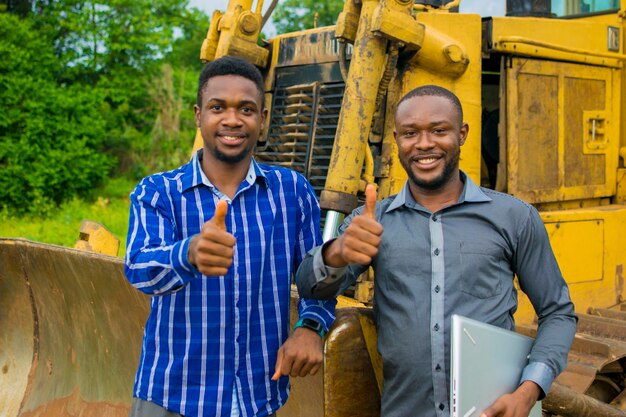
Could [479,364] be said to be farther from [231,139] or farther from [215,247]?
[231,139]

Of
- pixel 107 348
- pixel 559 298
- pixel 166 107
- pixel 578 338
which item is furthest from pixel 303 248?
pixel 166 107

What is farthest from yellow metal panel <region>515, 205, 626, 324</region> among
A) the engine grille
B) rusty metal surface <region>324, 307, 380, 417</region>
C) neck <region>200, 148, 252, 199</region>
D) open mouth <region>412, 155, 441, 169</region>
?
neck <region>200, 148, 252, 199</region>

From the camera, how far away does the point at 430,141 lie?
2285 millimetres

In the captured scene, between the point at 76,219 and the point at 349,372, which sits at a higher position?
the point at 349,372

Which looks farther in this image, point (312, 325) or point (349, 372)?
Result: point (349, 372)

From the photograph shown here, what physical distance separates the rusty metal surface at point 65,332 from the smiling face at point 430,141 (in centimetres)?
204

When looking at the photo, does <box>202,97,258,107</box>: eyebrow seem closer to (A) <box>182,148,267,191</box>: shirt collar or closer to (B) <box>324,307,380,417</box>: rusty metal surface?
(A) <box>182,148,267,191</box>: shirt collar

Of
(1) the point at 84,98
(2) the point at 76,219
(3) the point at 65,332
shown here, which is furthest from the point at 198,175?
(1) the point at 84,98

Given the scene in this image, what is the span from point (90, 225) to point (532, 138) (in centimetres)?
261

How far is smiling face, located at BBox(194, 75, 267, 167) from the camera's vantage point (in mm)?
2244

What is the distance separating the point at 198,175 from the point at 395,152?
1814 millimetres

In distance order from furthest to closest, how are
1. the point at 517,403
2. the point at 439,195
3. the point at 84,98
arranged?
the point at 84,98
the point at 439,195
the point at 517,403

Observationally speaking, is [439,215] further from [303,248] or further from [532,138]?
[532,138]

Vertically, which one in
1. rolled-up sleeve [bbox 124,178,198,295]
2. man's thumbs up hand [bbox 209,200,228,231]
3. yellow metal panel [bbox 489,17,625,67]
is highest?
yellow metal panel [bbox 489,17,625,67]
